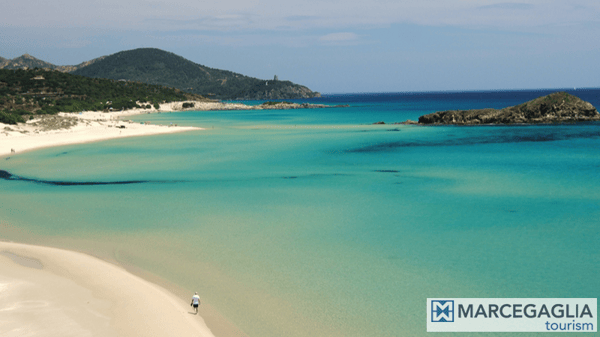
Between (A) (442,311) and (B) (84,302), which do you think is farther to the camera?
(A) (442,311)

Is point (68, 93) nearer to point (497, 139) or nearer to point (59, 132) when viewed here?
point (59, 132)

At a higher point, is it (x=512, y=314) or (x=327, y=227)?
(x=327, y=227)

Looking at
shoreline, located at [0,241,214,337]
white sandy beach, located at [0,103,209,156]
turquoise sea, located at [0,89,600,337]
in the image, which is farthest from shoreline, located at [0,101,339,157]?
shoreline, located at [0,241,214,337]

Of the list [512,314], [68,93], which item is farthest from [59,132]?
[68,93]

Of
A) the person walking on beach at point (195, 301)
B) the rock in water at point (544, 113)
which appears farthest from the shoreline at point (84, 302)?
the rock in water at point (544, 113)

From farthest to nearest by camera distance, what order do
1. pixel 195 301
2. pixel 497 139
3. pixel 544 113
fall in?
pixel 544 113 → pixel 497 139 → pixel 195 301

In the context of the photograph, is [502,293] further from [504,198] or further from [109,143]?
[109,143]

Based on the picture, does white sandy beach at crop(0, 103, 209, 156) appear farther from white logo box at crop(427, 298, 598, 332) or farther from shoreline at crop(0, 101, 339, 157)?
white logo box at crop(427, 298, 598, 332)
